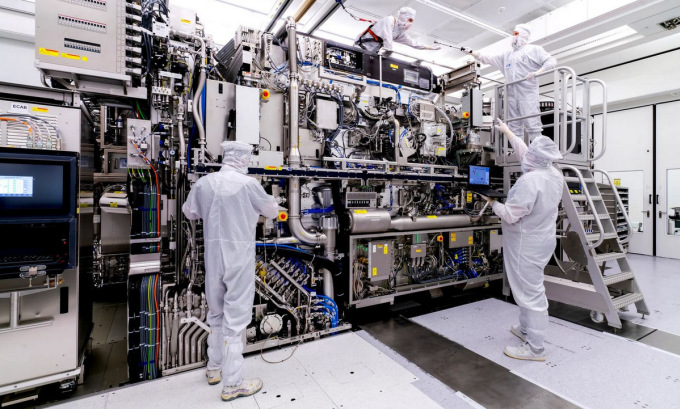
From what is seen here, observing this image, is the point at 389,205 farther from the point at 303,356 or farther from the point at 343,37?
the point at 343,37

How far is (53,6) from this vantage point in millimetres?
2176

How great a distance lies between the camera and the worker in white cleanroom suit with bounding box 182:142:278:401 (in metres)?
2.27

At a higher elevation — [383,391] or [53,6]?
[53,6]

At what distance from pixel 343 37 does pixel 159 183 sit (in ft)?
15.8

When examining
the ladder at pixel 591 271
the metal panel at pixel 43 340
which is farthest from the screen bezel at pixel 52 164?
the ladder at pixel 591 271

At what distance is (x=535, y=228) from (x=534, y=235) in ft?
0.22

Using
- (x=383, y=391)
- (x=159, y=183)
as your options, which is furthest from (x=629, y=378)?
(x=159, y=183)

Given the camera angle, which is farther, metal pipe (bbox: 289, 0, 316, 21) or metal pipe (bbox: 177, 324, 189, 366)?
metal pipe (bbox: 289, 0, 316, 21)

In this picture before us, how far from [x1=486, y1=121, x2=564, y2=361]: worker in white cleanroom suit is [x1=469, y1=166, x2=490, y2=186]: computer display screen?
116 centimetres

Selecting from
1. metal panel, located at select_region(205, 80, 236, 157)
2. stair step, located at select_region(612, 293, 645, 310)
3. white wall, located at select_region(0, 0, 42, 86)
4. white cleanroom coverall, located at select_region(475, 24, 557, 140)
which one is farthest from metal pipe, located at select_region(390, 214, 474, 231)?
white wall, located at select_region(0, 0, 42, 86)

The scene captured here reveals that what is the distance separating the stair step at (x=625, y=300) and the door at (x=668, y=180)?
5.10 metres

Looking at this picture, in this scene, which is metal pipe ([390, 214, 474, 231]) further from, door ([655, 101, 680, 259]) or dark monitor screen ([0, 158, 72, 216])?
door ([655, 101, 680, 259])

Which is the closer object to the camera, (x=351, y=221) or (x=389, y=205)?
(x=351, y=221)

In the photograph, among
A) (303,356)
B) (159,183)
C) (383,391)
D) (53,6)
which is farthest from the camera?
(303,356)
